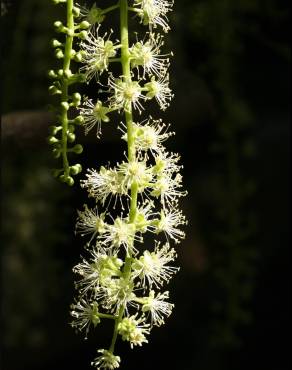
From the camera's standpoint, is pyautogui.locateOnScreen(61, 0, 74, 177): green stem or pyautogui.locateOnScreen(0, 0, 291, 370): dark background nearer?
pyautogui.locateOnScreen(61, 0, 74, 177): green stem

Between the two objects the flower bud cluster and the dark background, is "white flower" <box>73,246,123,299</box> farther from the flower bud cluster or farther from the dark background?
the dark background

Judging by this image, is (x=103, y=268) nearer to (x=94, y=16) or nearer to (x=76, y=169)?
(x=76, y=169)

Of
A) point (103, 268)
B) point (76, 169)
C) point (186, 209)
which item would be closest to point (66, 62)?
point (76, 169)

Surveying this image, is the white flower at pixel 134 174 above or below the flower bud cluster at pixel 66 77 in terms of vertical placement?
below

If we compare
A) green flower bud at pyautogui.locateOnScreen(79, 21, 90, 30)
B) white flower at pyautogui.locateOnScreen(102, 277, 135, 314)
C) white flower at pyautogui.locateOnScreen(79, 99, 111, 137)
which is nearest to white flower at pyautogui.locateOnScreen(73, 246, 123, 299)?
white flower at pyautogui.locateOnScreen(102, 277, 135, 314)

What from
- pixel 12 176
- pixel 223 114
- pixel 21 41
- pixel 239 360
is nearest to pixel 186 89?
pixel 223 114

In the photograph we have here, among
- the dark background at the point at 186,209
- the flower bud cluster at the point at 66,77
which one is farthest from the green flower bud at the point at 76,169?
the dark background at the point at 186,209

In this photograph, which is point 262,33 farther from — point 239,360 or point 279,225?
point 239,360

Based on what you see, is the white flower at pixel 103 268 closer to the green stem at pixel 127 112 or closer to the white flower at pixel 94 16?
the green stem at pixel 127 112

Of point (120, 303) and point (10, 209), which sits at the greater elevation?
point (10, 209)
